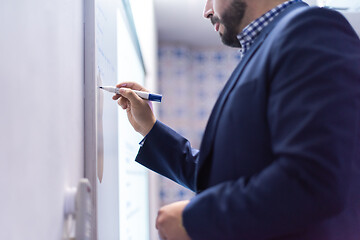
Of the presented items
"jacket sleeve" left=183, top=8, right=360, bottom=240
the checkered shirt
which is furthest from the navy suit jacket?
the checkered shirt

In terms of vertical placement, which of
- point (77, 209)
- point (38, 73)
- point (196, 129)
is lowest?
point (196, 129)

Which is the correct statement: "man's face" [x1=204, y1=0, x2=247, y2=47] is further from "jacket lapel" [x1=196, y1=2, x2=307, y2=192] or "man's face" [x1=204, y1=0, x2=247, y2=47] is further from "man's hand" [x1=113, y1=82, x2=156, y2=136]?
"man's hand" [x1=113, y1=82, x2=156, y2=136]

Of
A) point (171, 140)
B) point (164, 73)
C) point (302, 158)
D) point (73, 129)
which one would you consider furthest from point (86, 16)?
point (164, 73)

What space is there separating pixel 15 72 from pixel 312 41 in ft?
1.44

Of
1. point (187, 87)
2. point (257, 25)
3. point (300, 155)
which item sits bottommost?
point (187, 87)

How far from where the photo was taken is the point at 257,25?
0.84 m

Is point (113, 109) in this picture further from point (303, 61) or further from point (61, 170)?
point (303, 61)

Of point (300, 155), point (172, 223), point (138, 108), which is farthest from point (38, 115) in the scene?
point (138, 108)

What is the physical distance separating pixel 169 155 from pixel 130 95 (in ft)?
0.62

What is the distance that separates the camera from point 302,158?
21.9 inches

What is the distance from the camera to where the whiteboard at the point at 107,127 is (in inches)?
31.2

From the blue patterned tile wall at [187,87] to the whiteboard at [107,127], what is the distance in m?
2.00

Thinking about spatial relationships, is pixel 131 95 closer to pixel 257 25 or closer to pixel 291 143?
pixel 257 25

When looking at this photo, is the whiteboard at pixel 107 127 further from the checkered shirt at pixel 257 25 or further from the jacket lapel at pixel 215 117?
the checkered shirt at pixel 257 25
